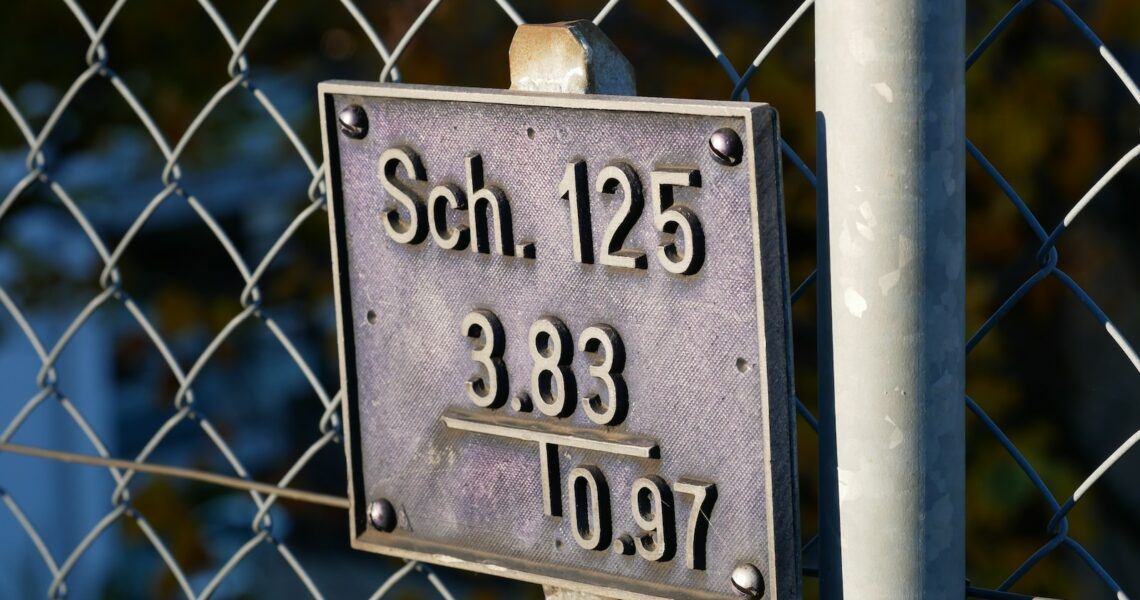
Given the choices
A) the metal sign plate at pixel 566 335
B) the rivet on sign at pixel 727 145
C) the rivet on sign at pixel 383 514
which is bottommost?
the rivet on sign at pixel 383 514

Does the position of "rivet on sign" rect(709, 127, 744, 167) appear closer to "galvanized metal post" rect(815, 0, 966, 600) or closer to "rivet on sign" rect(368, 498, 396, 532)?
"galvanized metal post" rect(815, 0, 966, 600)

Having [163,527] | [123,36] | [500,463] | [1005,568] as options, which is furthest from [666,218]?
[163,527]

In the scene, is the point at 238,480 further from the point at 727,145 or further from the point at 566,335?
the point at 727,145

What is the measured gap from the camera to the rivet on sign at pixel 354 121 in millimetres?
1135

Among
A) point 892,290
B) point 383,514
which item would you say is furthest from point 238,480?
point 892,290

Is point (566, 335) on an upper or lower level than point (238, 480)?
upper

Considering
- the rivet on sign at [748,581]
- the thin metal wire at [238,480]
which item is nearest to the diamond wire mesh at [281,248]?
the thin metal wire at [238,480]

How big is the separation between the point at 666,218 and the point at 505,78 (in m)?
2.25

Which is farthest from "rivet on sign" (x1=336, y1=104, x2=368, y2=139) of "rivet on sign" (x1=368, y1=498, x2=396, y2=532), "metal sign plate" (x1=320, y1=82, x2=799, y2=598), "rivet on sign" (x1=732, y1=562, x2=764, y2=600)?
"rivet on sign" (x1=732, y1=562, x2=764, y2=600)

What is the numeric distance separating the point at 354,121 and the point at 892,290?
497 mm

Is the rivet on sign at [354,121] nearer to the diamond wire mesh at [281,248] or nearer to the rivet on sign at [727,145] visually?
the diamond wire mesh at [281,248]

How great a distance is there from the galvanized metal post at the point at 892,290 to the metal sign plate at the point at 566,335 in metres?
0.04

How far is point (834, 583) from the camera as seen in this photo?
0.95 m

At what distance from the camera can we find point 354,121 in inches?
44.8
